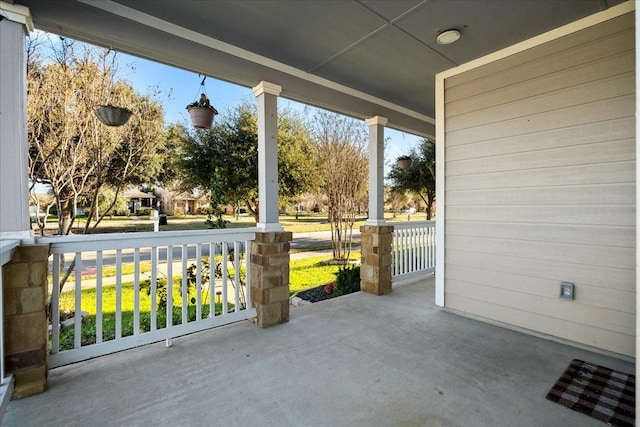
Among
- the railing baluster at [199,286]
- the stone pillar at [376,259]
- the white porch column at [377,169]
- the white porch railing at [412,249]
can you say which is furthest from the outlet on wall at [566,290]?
the railing baluster at [199,286]

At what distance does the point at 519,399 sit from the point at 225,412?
178 centimetres

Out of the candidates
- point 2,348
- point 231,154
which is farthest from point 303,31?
point 231,154

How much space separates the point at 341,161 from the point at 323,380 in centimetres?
534

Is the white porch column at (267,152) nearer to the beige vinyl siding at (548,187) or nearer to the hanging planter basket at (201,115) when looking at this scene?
the hanging planter basket at (201,115)

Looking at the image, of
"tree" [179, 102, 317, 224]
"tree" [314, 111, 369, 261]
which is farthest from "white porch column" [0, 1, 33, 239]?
"tree" [314, 111, 369, 261]

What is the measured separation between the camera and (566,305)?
8.60 feet

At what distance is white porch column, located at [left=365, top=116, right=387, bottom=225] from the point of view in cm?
424

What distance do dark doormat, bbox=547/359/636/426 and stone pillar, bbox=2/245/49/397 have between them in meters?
3.26

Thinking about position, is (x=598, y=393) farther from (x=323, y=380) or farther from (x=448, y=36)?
(x=448, y=36)

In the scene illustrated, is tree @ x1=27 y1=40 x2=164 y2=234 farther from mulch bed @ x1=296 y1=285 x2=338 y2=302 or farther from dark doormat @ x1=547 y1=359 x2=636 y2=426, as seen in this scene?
dark doormat @ x1=547 y1=359 x2=636 y2=426

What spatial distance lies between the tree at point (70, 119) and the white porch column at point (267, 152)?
72.7 inches

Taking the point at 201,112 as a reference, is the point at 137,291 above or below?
below

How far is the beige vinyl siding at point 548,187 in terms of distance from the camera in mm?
2365

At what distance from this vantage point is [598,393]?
191cm
